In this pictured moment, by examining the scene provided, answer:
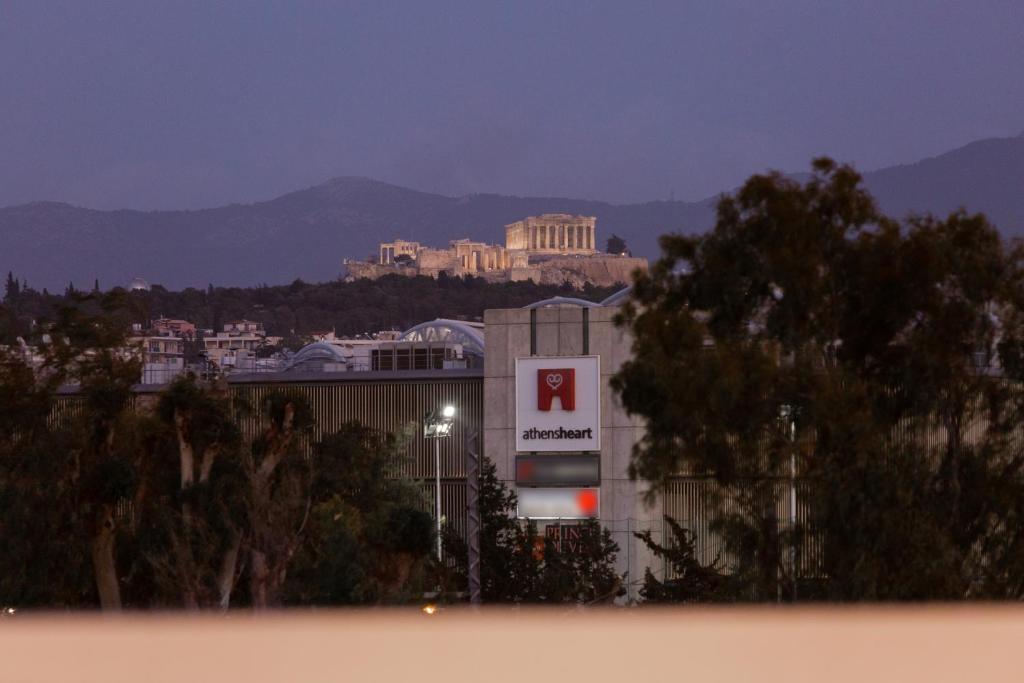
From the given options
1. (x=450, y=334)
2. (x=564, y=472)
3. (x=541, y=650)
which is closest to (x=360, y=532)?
(x=564, y=472)

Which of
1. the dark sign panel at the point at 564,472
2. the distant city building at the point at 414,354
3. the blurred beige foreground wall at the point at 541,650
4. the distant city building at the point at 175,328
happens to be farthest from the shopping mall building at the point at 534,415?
the distant city building at the point at 175,328

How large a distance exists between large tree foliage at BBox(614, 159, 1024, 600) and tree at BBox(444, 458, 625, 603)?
8.22 m

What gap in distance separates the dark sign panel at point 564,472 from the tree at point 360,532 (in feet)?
20.2

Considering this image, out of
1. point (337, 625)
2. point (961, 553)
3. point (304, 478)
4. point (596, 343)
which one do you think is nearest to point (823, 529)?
point (961, 553)

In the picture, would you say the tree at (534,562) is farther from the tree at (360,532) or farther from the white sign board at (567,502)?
the white sign board at (567,502)

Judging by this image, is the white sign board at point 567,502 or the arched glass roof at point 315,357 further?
the arched glass roof at point 315,357

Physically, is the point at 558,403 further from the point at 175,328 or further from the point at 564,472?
the point at 175,328

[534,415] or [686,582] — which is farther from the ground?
[534,415]

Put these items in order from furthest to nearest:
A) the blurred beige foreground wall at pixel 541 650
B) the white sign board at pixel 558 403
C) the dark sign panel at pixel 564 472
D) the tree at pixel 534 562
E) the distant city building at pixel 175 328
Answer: the distant city building at pixel 175 328, the white sign board at pixel 558 403, the dark sign panel at pixel 564 472, the tree at pixel 534 562, the blurred beige foreground wall at pixel 541 650

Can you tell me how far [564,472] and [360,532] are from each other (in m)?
12.5

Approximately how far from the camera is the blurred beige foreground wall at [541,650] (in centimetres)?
332

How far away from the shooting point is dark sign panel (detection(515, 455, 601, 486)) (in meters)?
36.4

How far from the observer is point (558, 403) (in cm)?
3691

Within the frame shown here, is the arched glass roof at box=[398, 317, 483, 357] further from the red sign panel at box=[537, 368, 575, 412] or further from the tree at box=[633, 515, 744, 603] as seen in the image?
the tree at box=[633, 515, 744, 603]
